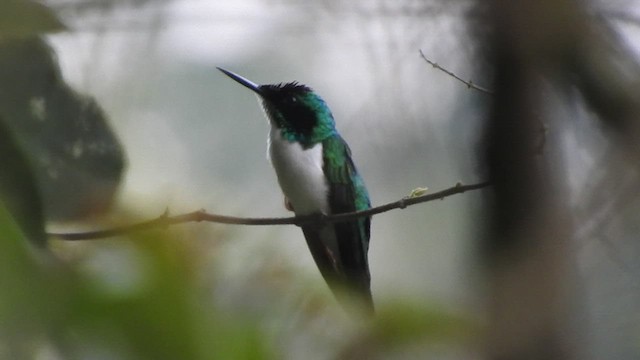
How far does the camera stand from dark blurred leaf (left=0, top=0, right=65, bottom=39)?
0.95ft

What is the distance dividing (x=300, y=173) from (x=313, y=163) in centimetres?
3

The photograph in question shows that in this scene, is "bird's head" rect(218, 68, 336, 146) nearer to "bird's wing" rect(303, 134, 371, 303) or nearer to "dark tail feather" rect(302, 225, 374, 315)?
"bird's wing" rect(303, 134, 371, 303)

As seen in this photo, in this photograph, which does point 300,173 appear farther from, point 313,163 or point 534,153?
point 534,153

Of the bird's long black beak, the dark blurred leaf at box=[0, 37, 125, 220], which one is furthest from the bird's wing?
the dark blurred leaf at box=[0, 37, 125, 220]

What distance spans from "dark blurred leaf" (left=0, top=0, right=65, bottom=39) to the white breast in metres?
0.57

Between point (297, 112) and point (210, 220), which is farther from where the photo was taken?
point (297, 112)

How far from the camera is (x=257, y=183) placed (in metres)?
0.76

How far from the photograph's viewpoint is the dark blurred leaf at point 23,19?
0.29m

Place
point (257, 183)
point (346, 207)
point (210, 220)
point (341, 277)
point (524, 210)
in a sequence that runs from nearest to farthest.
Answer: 1. point (524, 210)
2. point (210, 220)
3. point (341, 277)
4. point (257, 183)
5. point (346, 207)

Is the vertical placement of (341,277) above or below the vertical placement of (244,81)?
below

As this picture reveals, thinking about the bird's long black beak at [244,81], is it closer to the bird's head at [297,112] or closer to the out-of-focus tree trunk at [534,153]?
the bird's head at [297,112]

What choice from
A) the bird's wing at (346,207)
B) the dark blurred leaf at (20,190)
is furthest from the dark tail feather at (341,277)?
the dark blurred leaf at (20,190)

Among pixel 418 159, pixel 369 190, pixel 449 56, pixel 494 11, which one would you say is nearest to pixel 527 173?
pixel 494 11

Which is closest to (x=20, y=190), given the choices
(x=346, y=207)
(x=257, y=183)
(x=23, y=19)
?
(x=23, y=19)
